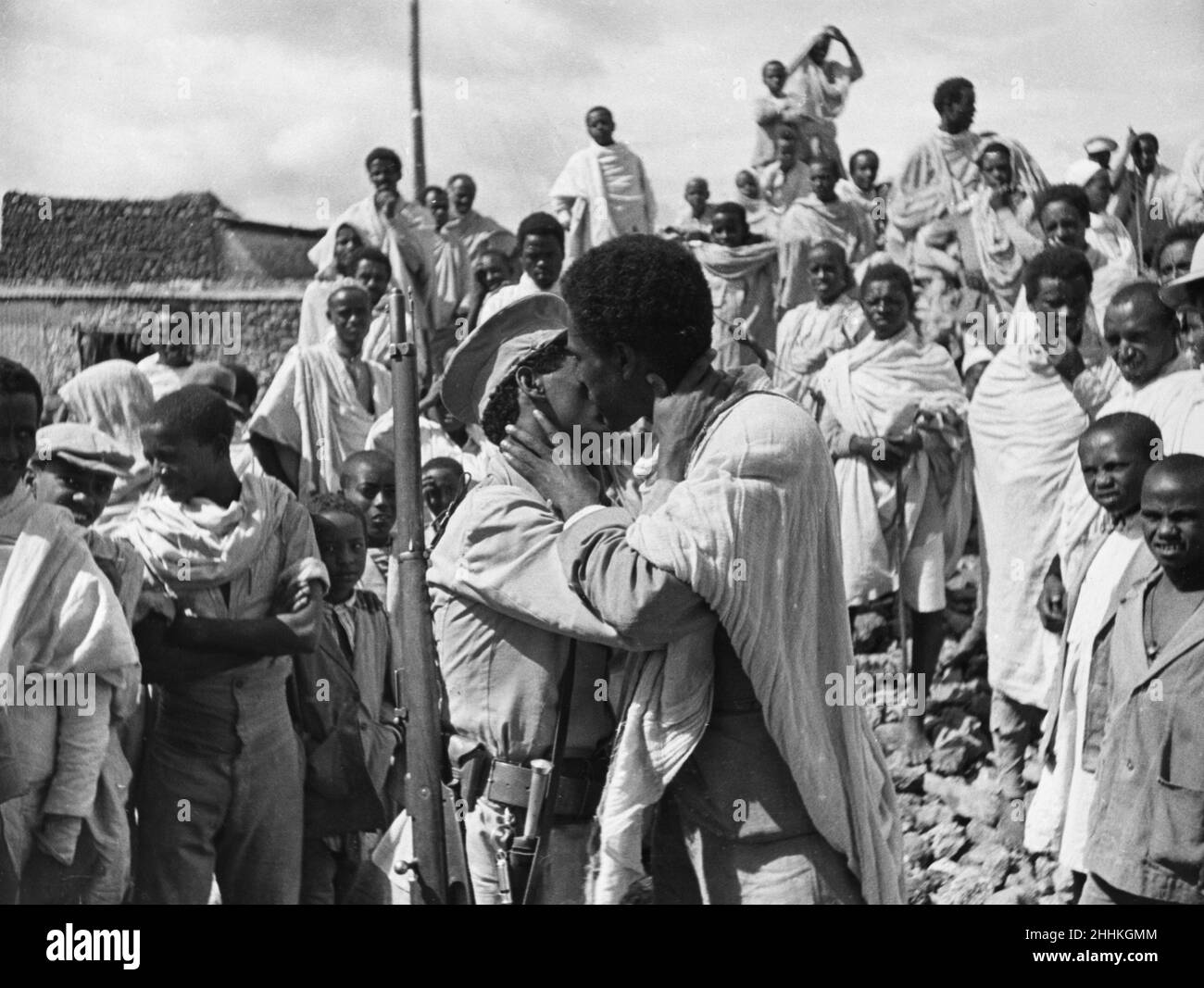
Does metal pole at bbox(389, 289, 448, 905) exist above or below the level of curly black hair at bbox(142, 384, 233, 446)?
below

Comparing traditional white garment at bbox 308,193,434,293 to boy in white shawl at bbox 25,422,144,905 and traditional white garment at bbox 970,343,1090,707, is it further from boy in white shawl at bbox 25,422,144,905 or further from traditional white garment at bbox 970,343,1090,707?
boy in white shawl at bbox 25,422,144,905

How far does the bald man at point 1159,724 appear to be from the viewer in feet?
12.8

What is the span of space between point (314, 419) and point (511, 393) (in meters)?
4.67

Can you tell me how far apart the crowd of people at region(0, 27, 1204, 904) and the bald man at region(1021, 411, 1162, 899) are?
0.01 m

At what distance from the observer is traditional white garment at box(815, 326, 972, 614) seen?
7547 mm

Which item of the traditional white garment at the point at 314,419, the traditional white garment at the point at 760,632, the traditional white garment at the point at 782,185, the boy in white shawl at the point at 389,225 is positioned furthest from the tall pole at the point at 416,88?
the traditional white garment at the point at 760,632

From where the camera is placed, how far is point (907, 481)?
7.59 meters

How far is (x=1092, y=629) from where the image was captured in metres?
4.61

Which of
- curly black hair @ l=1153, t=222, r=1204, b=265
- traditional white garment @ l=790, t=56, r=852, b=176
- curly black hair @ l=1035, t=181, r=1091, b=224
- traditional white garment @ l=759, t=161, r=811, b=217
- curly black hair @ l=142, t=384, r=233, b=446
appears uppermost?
traditional white garment @ l=790, t=56, r=852, b=176

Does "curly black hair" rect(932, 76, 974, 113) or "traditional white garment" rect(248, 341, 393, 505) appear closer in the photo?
"traditional white garment" rect(248, 341, 393, 505)

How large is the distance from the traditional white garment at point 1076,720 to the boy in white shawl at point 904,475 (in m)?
2.59

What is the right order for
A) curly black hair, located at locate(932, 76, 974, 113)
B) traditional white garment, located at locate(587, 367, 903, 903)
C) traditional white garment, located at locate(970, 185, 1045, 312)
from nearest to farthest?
traditional white garment, located at locate(587, 367, 903, 903) < traditional white garment, located at locate(970, 185, 1045, 312) < curly black hair, located at locate(932, 76, 974, 113)

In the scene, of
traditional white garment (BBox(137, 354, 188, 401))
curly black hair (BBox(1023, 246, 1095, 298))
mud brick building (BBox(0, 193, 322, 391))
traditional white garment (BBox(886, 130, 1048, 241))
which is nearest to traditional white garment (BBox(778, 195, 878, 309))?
traditional white garment (BBox(886, 130, 1048, 241))
